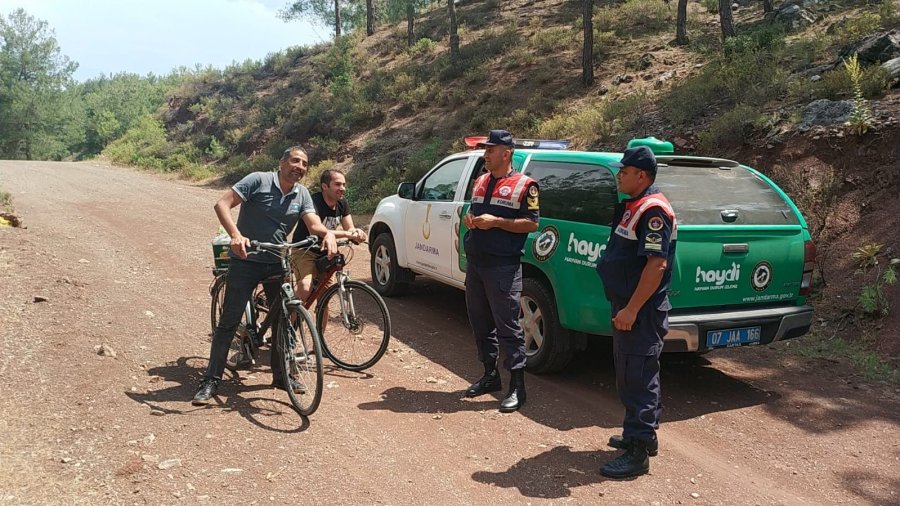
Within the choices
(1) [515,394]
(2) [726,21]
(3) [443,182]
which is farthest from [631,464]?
(2) [726,21]

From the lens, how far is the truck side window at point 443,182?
6.84 meters

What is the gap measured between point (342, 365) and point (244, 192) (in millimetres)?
1765

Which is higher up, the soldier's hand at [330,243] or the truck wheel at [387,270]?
the soldier's hand at [330,243]

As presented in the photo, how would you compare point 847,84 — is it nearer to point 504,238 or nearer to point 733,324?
point 733,324

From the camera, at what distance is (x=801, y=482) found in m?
3.75

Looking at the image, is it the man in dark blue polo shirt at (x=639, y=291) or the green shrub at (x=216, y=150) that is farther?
the green shrub at (x=216, y=150)

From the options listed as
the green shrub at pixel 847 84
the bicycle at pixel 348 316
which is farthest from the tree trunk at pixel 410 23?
the bicycle at pixel 348 316

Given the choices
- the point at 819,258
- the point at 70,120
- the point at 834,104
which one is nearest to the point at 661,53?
the point at 834,104

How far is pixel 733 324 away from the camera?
15.3 feet

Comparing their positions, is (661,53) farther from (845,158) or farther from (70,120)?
(70,120)

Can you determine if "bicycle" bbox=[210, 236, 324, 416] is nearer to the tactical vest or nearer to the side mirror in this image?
the tactical vest

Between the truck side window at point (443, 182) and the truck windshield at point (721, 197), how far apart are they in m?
2.39

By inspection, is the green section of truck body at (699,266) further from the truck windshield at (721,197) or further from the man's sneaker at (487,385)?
the man's sneaker at (487,385)

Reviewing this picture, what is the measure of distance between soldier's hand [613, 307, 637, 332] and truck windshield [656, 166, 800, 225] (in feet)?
4.37
